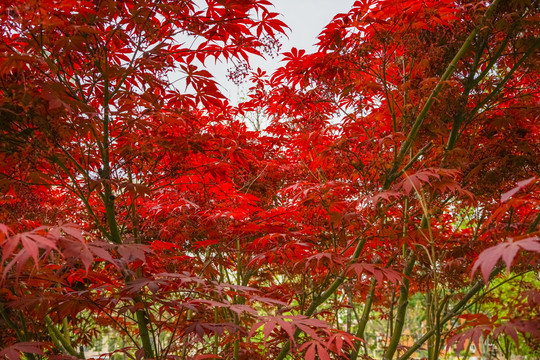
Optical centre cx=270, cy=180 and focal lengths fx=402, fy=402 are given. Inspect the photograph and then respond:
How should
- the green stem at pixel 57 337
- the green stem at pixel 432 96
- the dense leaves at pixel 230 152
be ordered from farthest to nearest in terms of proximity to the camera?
the green stem at pixel 57 337, the green stem at pixel 432 96, the dense leaves at pixel 230 152

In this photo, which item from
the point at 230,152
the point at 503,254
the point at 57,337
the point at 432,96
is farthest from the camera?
the point at 57,337

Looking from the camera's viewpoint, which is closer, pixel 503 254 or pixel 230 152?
pixel 503 254

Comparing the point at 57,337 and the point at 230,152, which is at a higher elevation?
the point at 230,152

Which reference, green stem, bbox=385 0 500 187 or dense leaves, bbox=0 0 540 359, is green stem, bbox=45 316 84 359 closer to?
dense leaves, bbox=0 0 540 359

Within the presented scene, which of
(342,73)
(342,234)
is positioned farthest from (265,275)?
(342,73)

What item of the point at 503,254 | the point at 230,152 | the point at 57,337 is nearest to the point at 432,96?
the point at 230,152

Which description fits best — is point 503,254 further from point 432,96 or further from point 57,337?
point 57,337

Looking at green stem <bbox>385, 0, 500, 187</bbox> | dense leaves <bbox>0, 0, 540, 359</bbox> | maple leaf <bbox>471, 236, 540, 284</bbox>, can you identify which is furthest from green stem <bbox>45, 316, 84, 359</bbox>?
maple leaf <bbox>471, 236, 540, 284</bbox>

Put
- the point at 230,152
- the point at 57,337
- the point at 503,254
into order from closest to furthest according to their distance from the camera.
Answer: the point at 503,254
the point at 230,152
the point at 57,337

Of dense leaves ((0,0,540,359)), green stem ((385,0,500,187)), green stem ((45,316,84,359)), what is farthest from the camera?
green stem ((45,316,84,359))

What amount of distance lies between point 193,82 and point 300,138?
879 millimetres

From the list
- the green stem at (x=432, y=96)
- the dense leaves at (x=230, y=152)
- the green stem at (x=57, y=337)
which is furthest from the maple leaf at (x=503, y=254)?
the green stem at (x=57, y=337)

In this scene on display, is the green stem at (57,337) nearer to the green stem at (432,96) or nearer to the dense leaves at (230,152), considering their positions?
the dense leaves at (230,152)

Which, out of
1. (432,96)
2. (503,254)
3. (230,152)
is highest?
(432,96)
